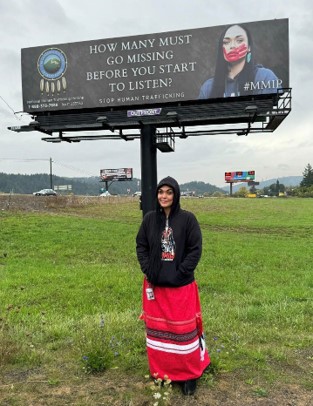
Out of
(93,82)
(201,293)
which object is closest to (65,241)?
(93,82)

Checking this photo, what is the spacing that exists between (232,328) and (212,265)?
265 inches

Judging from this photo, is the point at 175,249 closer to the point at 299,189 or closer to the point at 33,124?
the point at 33,124

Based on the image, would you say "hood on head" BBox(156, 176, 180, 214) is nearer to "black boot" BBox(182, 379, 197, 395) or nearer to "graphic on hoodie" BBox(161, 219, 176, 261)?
"graphic on hoodie" BBox(161, 219, 176, 261)

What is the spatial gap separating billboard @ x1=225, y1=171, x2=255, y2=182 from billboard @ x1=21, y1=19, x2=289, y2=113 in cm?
7479

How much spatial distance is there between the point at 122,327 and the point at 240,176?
8490cm

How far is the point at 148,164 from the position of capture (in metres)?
13.1

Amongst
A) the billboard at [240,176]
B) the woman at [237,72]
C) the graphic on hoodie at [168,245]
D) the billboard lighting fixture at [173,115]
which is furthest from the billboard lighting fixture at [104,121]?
the billboard at [240,176]

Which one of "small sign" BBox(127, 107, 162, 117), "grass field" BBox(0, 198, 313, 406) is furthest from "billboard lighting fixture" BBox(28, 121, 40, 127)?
"grass field" BBox(0, 198, 313, 406)

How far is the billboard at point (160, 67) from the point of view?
13328 mm

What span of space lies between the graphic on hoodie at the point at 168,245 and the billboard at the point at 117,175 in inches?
3087

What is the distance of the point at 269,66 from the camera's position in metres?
13.4

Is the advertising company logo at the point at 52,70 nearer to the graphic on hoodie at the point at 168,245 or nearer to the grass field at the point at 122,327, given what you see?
the grass field at the point at 122,327

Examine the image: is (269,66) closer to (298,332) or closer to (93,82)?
(93,82)

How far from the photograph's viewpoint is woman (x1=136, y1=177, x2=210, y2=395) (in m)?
3.35
